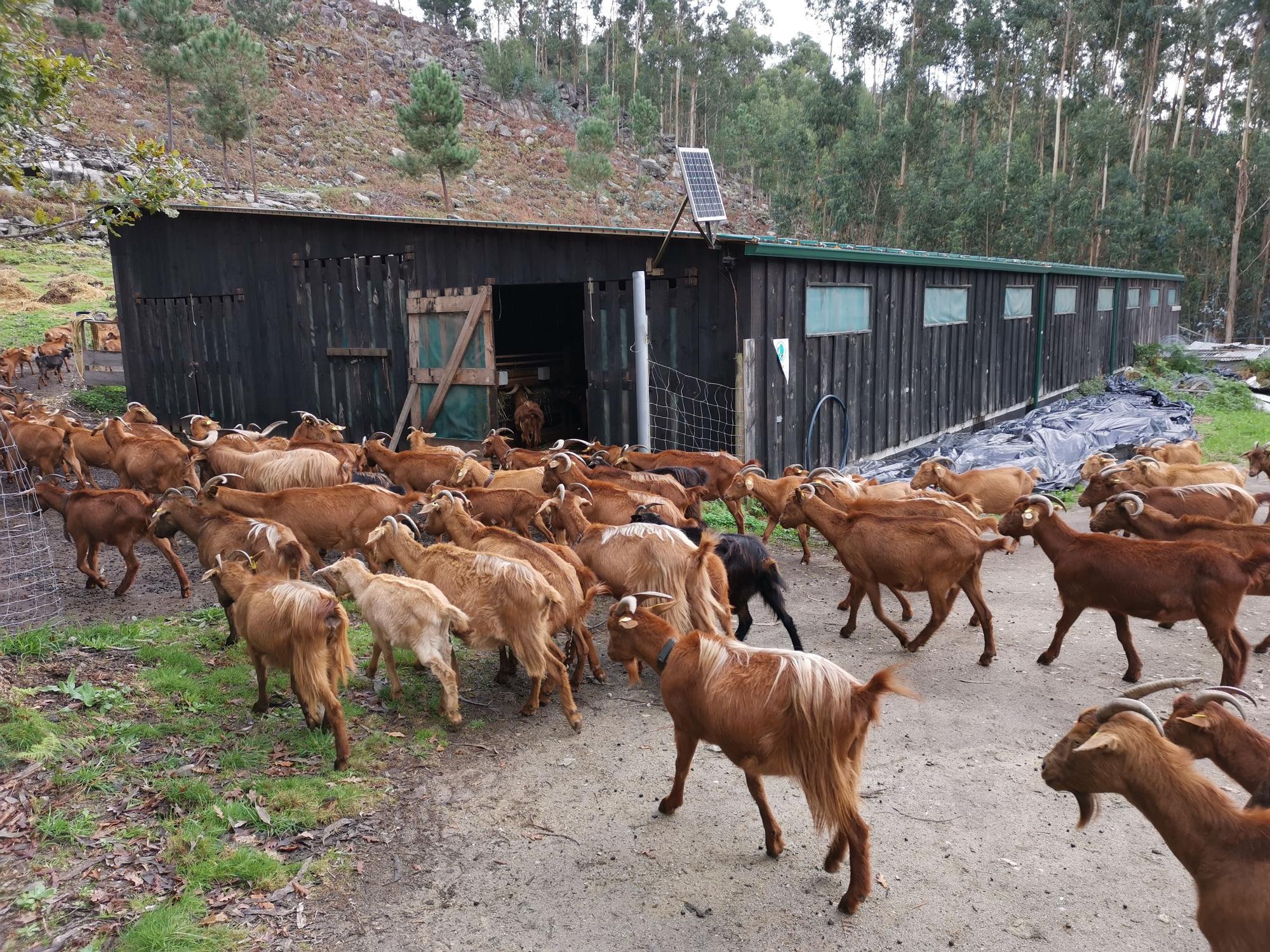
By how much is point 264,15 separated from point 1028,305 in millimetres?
56653

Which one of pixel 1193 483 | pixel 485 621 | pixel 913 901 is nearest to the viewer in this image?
pixel 913 901

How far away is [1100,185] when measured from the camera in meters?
46.8

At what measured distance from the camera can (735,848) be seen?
14.7 ft

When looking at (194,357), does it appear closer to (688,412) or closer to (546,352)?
(546,352)

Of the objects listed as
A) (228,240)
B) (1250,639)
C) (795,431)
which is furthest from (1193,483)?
(228,240)

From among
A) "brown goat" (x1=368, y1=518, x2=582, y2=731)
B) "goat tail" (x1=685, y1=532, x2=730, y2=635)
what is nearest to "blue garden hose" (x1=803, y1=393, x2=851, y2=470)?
"goat tail" (x1=685, y1=532, x2=730, y2=635)

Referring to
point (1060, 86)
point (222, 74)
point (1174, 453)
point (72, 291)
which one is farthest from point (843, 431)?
point (1060, 86)

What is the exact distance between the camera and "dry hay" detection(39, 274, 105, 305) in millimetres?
32312

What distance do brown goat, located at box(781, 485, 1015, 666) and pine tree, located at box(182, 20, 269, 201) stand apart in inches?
1462

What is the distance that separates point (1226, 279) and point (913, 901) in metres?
53.9

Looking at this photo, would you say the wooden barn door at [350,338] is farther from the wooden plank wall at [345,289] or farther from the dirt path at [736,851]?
the dirt path at [736,851]

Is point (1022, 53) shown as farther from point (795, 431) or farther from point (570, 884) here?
point (570, 884)

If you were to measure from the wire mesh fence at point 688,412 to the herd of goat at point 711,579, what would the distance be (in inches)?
31.2

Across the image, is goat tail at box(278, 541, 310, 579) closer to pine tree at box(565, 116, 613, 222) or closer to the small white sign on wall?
the small white sign on wall
